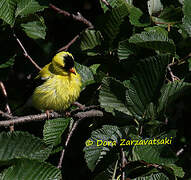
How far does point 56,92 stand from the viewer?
2.96m

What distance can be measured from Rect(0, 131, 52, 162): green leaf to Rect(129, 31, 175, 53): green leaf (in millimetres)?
900

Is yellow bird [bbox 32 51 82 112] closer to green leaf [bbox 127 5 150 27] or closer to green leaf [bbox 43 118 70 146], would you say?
green leaf [bbox 43 118 70 146]

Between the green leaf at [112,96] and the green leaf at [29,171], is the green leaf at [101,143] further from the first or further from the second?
the green leaf at [29,171]

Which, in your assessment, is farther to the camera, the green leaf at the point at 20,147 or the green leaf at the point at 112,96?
the green leaf at the point at 112,96

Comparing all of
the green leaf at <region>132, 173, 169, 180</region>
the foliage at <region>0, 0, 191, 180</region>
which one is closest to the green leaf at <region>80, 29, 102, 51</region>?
the foliage at <region>0, 0, 191, 180</region>

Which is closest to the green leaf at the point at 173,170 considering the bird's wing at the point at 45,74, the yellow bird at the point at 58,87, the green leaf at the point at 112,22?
the green leaf at the point at 112,22

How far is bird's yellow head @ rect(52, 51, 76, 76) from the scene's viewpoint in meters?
2.86

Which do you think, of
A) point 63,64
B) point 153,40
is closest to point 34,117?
point 153,40

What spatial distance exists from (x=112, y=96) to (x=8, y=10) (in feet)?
3.09

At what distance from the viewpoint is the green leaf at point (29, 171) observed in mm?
1276

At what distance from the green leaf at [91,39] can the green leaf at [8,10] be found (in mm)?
528

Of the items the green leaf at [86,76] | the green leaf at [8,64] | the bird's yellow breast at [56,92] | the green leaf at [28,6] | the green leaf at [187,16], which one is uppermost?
the green leaf at [28,6]

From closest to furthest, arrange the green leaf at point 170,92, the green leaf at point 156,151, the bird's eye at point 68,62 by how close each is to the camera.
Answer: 1. the green leaf at point 156,151
2. the green leaf at point 170,92
3. the bird's eye at point 68,62

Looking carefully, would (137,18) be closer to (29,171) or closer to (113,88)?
(113,88)
